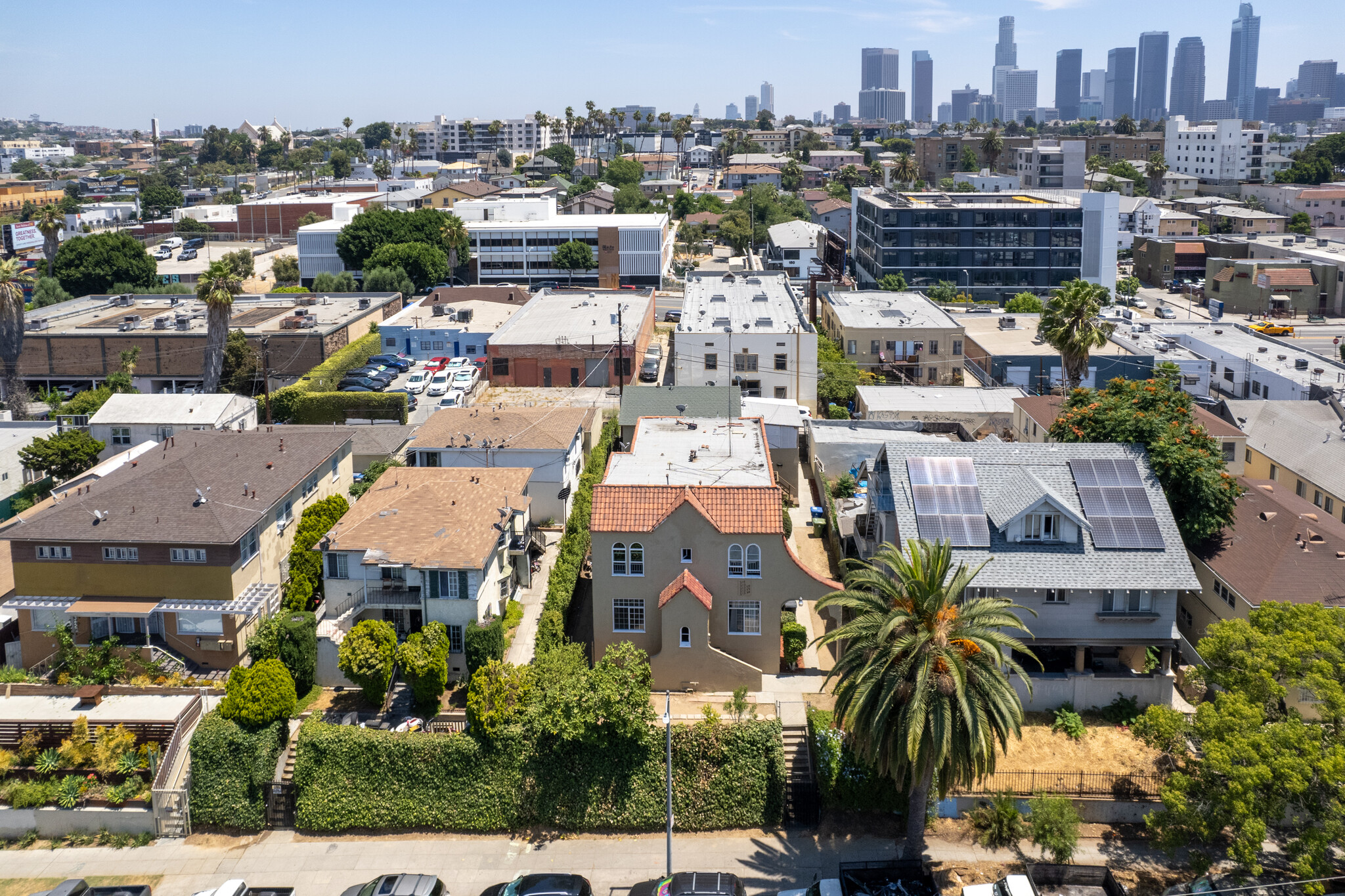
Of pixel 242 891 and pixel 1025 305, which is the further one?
pixel 1025 305

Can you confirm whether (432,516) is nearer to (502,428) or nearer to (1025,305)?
(502,428)

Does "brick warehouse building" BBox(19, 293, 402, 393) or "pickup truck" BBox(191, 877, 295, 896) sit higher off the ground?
"brick warehouse building" BBox(19, 293, 402, 393)

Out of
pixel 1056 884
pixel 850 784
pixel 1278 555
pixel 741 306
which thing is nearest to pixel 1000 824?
pixel 1056 884

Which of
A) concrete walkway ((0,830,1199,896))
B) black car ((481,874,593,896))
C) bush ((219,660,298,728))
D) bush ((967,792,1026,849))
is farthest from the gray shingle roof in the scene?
bush ((219,660,298,728))

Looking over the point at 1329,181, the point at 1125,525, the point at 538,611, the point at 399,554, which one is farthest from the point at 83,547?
the point at 1329,181

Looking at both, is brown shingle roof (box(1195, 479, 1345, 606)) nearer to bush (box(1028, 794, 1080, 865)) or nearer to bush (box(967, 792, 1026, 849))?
bush (box(1028, 794, 1080, 865))

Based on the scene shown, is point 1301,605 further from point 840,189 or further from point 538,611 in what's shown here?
point 840,189
